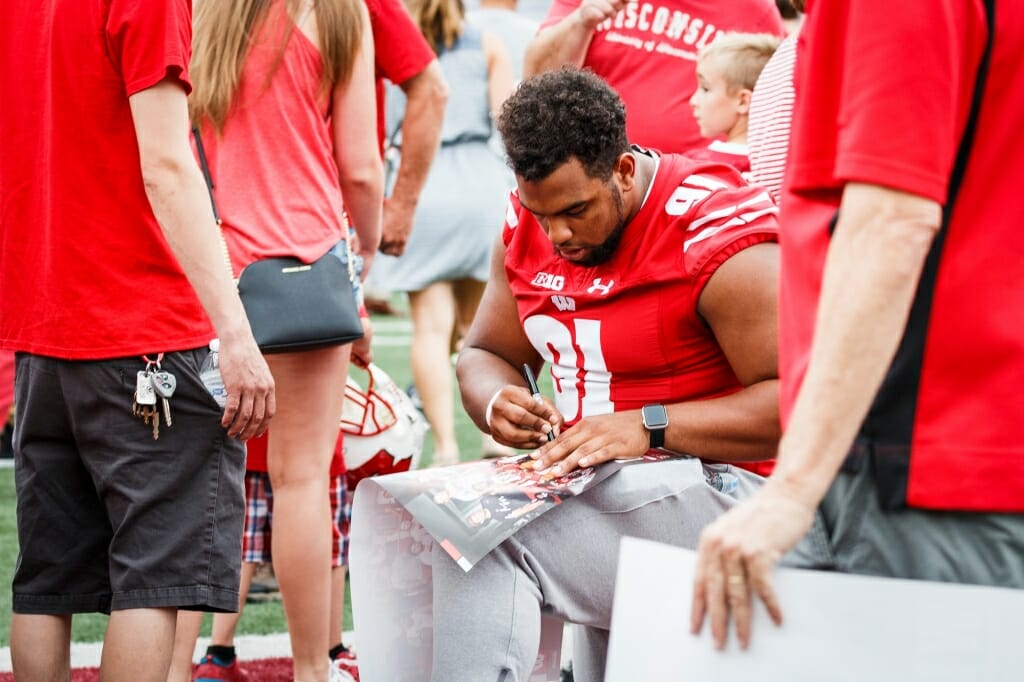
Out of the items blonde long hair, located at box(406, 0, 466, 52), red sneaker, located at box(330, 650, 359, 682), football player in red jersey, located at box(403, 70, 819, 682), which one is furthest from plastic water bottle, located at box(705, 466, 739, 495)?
blonde long hair, located at box(406, 0, 466, 52)

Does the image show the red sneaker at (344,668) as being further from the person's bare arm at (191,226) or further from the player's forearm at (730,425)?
the player's forearm at (730,425)

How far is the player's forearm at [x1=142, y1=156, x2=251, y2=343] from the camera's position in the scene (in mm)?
2549

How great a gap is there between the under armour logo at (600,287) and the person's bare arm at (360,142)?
3.85 feet

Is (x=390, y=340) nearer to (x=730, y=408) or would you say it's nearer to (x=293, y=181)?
(x=293, y=181)

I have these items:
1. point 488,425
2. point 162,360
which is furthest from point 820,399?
point 162,360

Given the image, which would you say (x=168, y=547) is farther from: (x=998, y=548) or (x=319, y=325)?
(x=998, y=548)

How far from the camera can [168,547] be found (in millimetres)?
2656

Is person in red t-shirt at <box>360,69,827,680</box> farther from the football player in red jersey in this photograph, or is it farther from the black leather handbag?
the black leather handbag

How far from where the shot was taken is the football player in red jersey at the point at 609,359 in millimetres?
2402

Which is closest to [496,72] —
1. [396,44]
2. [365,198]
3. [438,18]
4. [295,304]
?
[438,18]

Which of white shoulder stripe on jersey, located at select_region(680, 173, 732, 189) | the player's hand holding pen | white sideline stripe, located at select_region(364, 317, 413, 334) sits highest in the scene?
white shoulder stripe on jersey, located at select_region(680, 173, 732, 189)

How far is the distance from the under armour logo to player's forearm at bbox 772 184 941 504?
3.61ft

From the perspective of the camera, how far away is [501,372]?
2840mm

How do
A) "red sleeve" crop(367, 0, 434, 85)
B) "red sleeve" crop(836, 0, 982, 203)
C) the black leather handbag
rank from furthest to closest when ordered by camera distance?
"red sleeve" crop(367, 0, 434, 85)
the black leather handbag
"red sleeve" crop(836, 0, 982, 203)
